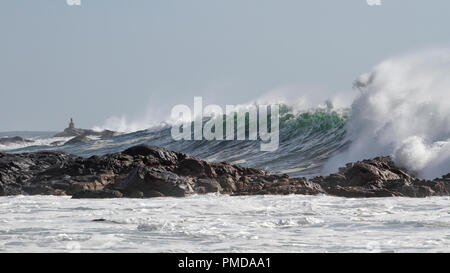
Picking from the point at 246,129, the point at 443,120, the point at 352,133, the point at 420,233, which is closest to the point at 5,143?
the point at 246,129

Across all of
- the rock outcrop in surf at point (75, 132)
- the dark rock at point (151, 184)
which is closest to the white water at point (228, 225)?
the dark rock at point (151, 184)

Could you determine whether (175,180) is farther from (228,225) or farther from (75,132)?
(75,132)

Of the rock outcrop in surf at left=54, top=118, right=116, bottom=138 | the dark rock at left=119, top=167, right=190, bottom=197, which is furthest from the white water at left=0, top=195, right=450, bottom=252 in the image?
the rock outcrop in surf at left=54, top=118, right=116, bottom=138

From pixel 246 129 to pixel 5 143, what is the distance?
92.7 ft

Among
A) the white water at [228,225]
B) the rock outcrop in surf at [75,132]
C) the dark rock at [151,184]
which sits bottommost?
the white water at [228,225]

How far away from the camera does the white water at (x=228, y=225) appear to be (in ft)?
27.2

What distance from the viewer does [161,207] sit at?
13062 millimetres

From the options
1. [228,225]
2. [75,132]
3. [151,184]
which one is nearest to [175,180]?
[151,184]

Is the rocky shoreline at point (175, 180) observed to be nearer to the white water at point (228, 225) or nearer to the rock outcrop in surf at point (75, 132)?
the white water at point (228, 225)

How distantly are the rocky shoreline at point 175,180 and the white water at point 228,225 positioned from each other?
86 centimetres

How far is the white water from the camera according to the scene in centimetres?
830

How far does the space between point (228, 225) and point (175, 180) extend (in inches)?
222

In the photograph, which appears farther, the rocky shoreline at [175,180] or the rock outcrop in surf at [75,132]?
the rock outcrop in surf at [75,132]
